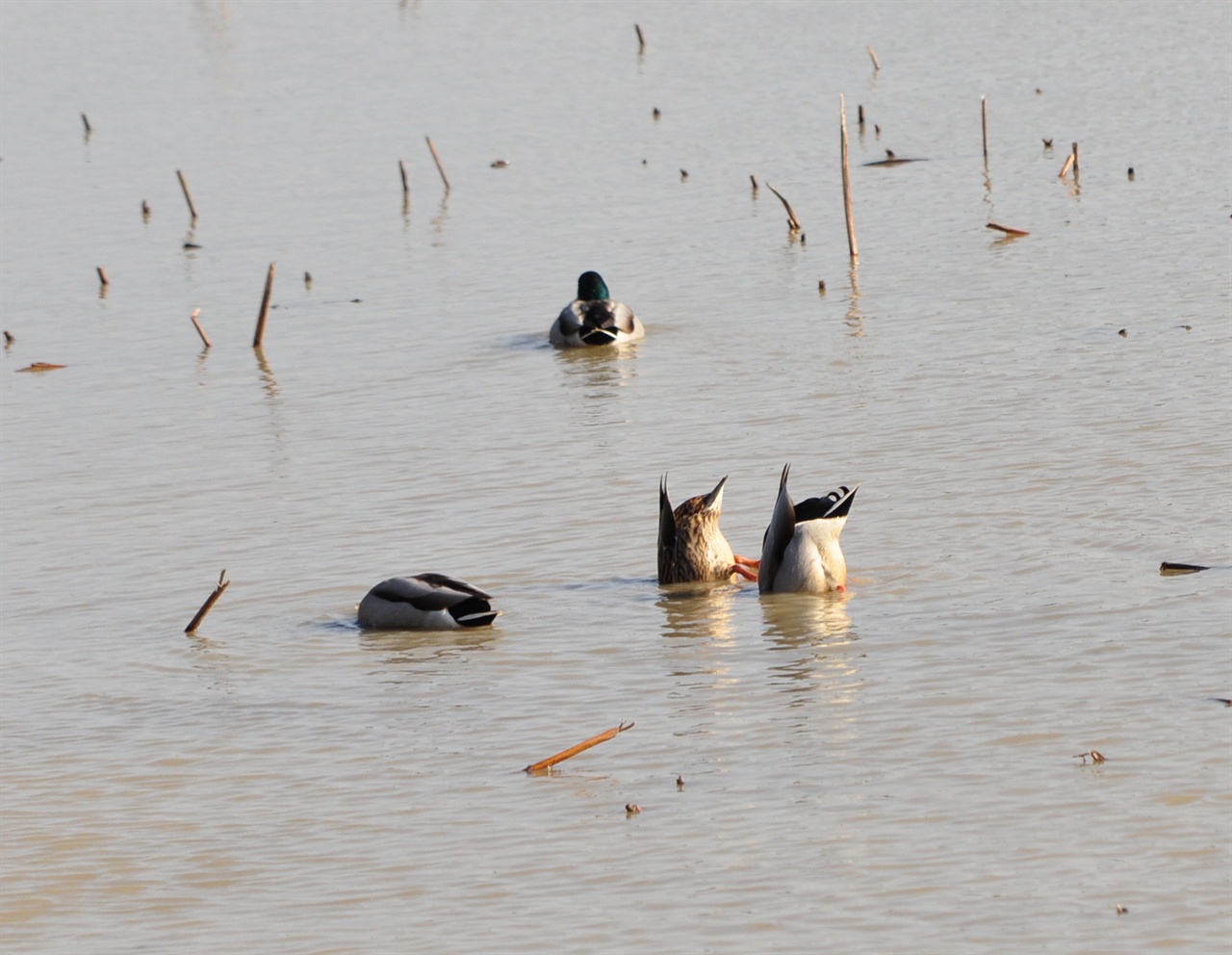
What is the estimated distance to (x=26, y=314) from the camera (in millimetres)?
22625

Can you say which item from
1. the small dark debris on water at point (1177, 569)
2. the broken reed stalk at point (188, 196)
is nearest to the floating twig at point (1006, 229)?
the broken reed stalk at point (188, 196)

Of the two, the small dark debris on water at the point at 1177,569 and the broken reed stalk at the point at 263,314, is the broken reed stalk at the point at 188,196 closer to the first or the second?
the broken reed stalk at the point at 263,314

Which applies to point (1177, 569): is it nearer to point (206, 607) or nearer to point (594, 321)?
point (206, 607)

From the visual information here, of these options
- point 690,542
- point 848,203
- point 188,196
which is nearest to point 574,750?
point 690,542

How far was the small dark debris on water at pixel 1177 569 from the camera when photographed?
10.1 m

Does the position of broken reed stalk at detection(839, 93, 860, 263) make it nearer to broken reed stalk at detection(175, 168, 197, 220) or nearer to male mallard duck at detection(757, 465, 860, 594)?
male mallard duck at detection(757, 465, 860, 594)

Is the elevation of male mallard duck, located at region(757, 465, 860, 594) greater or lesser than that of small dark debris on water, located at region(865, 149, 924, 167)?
lesser

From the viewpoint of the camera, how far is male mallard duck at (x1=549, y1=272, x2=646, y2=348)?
741 inches

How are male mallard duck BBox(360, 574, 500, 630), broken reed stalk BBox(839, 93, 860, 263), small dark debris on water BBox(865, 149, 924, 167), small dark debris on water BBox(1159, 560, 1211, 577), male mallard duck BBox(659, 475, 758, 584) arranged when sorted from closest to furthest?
1. small dark debris on water BBox(1159, 560, 1211, 577)
2. male mallard duck BBox(360, 574, 500, 630)
3. male mallard duck BBox(659, 475, 758, 584)
4. broken reed stalk BBox(839, 93, 860, 263)
5. small dark debris on water BBox(865, 149, 924, 167)

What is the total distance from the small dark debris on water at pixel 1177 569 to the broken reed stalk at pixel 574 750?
325 centimetres

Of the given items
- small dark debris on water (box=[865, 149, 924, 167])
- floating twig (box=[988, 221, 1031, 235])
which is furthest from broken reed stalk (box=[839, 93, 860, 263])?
small dark debris on water (box=[865, 149, 924, 167])

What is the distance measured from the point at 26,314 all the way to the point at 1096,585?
15479mm

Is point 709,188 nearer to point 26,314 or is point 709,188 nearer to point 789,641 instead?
point 26,314

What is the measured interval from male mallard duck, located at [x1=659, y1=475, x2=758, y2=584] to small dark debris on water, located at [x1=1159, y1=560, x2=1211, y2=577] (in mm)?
2467
